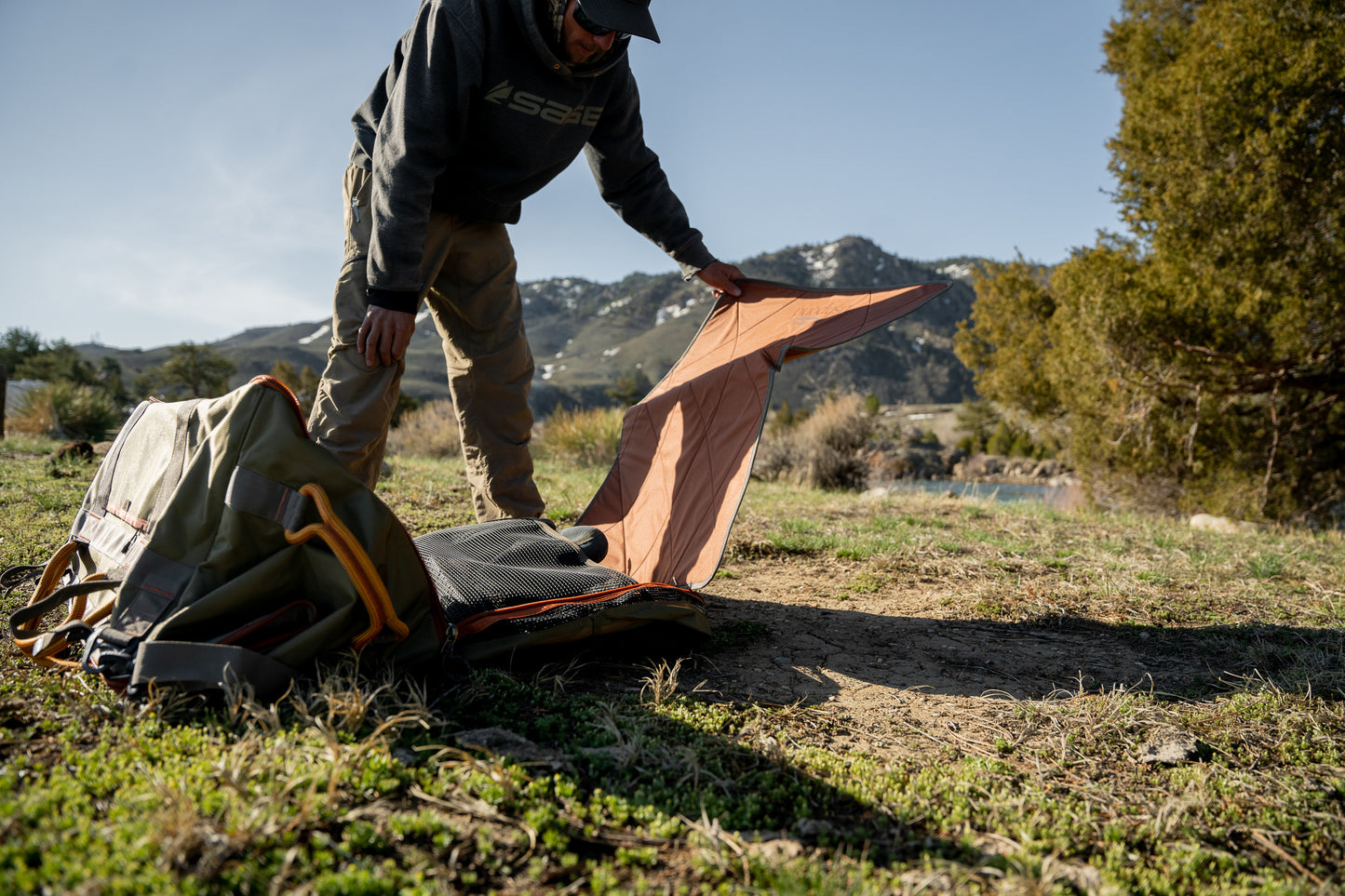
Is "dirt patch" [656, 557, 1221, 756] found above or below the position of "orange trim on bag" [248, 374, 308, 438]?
below

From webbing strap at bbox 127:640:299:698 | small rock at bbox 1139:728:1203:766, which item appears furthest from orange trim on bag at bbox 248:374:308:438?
small rock at bbox 1139:728:1203:766

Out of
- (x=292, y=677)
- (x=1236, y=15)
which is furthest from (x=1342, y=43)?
(x=292, y=677)

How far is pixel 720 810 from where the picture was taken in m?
1.28

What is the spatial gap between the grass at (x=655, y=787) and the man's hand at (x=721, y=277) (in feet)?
5.34

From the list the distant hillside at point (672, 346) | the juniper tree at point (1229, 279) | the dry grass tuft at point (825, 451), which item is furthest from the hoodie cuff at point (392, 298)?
the distant hillside at point (672, 346)

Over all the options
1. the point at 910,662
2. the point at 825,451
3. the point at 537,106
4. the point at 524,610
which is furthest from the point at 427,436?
the point at 910,662

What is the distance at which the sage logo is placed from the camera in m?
2.41

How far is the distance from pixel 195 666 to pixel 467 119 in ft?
6.18

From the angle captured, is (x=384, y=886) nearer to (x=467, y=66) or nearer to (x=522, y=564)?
(x=522, y=564)

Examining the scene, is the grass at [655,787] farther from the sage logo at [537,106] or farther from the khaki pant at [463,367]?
the sage logo at [537,106]

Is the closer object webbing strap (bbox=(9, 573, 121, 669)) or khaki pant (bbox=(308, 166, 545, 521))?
webbing strap (bbox=(9, 573, 121, 669))

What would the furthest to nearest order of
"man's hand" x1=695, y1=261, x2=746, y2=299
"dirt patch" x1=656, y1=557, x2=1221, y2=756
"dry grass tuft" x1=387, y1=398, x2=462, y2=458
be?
1. "dry grass tuft" x1=387, y1=398, x2=462, y2=458
2. "man's hand" x1=695, y1=261, x2=746, y2=299
3. "dirt patch" x1=656, y1=557, x2=1221, y2=756

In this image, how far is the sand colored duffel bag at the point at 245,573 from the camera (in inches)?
57.0

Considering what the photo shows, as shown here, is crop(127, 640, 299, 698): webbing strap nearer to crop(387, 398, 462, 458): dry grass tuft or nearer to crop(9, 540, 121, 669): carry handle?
crop(9, 540, 121, 669): carry handle
